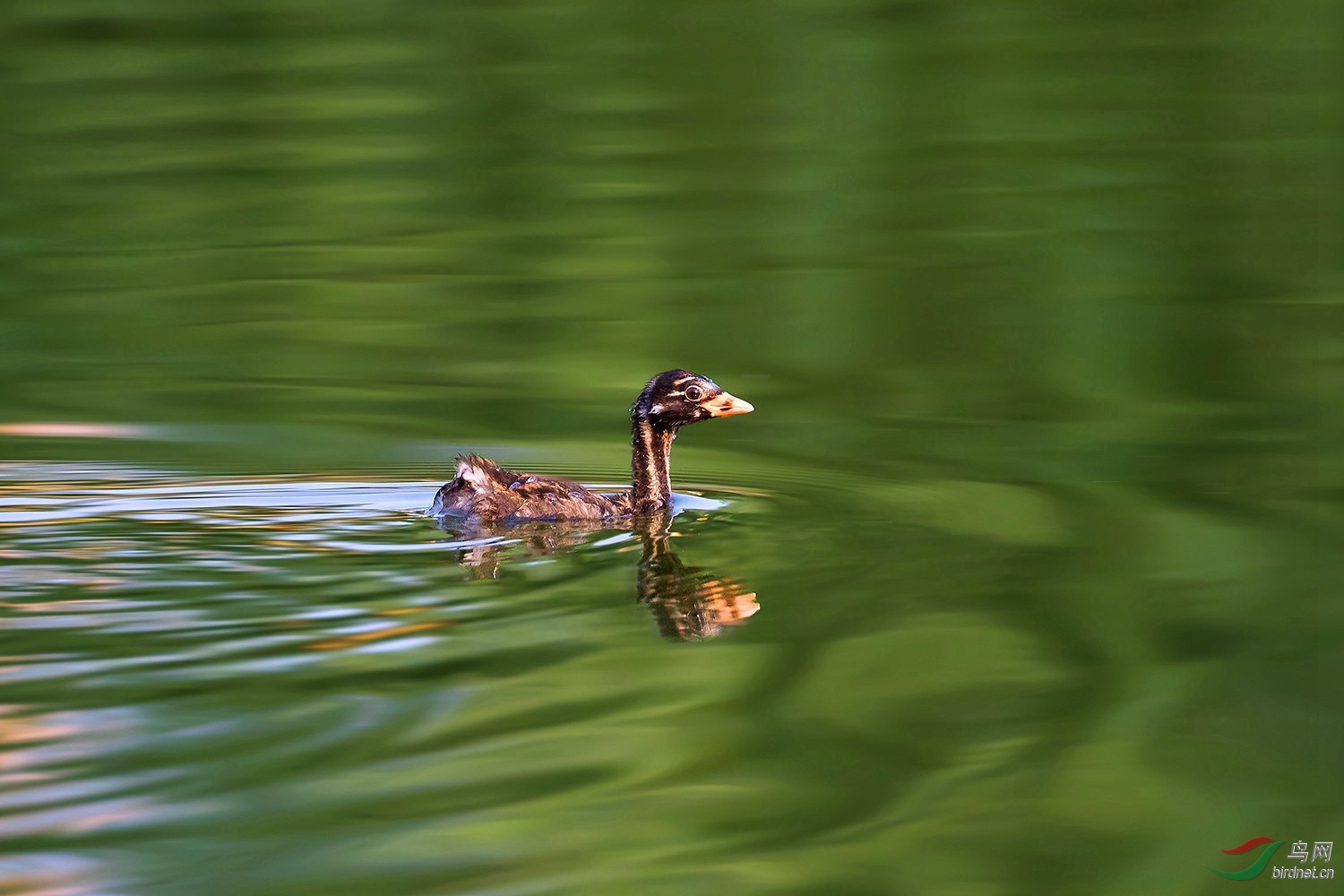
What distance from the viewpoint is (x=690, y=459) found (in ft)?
38.5

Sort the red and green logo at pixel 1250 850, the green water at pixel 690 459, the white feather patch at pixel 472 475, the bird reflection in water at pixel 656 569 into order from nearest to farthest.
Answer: the red and green logo at pixel 1250 850 → the green water at pixel 690 459 → the bird reflection in water at pixel 656 569 → the white feather patch at pixel 472 475

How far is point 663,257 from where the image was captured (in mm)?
17094

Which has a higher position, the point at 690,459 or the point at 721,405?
the point at 721,405

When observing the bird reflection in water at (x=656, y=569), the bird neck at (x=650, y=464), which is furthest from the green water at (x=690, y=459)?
the bird neck at (x=650, y=464)

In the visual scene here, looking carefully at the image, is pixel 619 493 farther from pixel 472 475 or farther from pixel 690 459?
pixel 690 459

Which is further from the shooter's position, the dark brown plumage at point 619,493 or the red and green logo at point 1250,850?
the dark brown plumage at point 619,493

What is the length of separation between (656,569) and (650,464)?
1.86 m

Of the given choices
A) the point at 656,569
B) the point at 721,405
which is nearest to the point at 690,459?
the point at 721,405

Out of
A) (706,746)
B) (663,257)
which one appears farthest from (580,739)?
(663,257)

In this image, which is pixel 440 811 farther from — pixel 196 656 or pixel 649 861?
pixel 196 656

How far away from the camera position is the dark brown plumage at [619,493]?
927 centimetres

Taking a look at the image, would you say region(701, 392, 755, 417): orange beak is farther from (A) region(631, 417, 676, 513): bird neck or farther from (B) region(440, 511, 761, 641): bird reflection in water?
(B) region(440, 511, 761, 641): bird reflection in water

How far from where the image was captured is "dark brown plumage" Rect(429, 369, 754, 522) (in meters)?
9.27

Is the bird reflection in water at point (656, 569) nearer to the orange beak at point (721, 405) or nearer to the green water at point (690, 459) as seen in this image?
the green water at point (690, 459)
